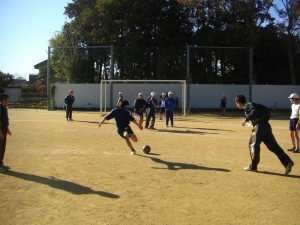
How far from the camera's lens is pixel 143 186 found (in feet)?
23.3

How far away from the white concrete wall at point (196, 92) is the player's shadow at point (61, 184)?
81.8ft

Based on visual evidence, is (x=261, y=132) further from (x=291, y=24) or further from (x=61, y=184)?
(x=291, y=24)

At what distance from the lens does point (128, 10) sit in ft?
116

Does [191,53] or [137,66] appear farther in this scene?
[137,66]

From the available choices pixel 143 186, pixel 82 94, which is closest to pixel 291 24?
pixel 82 94

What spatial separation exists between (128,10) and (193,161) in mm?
28371

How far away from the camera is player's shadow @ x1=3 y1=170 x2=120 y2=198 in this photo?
6629 millimetres

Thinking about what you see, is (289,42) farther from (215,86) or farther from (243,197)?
(243,197)

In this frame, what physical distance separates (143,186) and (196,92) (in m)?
26.5

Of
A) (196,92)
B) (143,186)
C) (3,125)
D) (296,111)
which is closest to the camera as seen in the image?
(143,186)

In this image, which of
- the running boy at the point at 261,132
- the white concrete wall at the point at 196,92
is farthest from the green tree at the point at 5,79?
the running boy at the point at 261,132

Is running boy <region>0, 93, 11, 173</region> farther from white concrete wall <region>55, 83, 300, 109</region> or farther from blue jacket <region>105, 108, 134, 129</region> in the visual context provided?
white concrete wall <region>55, 83, 300, 109</region>

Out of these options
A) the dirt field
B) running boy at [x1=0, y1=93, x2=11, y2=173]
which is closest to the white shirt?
the dirt field

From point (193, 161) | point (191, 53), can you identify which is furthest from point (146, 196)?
point (191, 53)
